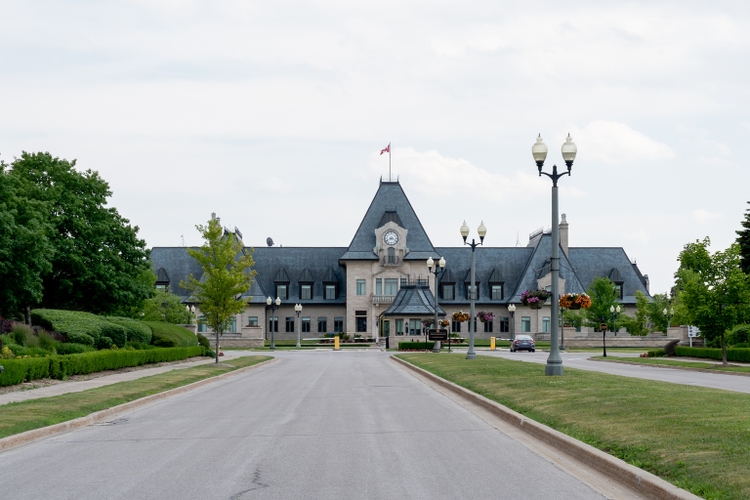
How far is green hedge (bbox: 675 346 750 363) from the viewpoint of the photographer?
43.7m

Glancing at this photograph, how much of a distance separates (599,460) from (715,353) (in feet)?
130

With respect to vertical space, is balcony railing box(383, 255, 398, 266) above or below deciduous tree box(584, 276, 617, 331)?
above

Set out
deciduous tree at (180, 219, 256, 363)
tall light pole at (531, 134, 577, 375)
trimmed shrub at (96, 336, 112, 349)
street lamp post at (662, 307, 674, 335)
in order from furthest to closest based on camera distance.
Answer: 1. street lamp post at (662, 307, 674, 335)
2. deciduous tree at (180, 219, 256, 363)
3. trimmed shrub at (96, 336, 112, 349)
4. tall light pole at (531, 134, 577, 375)

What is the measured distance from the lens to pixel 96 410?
1752 centimetres

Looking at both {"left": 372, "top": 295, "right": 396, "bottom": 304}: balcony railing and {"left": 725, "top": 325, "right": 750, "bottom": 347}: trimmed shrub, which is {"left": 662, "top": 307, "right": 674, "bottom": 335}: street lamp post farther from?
{"left": 372, "top": 295, "right": 396, "bottom": 304}: balcony railing

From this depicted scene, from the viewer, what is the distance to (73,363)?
92.9 feet

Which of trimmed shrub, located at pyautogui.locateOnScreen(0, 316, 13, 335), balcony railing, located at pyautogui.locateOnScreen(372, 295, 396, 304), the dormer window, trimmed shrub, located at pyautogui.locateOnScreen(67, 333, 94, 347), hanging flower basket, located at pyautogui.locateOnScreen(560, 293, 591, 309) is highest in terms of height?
the dormer window

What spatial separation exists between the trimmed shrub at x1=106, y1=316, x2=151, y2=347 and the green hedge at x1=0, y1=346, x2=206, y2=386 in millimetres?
1455

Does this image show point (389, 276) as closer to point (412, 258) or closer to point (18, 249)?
point (412, 258)

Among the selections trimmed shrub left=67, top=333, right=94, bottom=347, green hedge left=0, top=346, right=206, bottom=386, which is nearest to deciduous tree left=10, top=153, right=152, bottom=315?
green hedge left=0, top=346, right=206, bottom=386

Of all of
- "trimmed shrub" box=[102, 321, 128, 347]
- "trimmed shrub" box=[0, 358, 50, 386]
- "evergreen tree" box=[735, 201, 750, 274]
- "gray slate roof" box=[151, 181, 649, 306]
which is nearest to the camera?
"trimmed shrub" box=[0, 358, 50, 386]

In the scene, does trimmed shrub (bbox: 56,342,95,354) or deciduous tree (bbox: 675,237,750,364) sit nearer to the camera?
trimmed shrub (bbox: 56,342,95,354)

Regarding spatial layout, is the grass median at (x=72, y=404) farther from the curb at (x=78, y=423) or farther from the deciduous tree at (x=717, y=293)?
the deciduous tree at (x=717, y=293)

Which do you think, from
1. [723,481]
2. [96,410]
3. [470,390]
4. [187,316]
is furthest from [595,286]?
[723,481]
